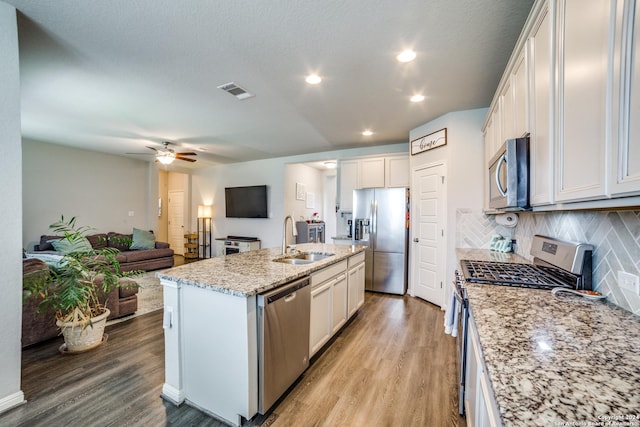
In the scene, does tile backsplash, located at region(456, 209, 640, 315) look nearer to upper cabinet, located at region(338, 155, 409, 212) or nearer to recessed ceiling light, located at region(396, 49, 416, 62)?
recessed ceiling light, located at region(396, 49, 416, 62)

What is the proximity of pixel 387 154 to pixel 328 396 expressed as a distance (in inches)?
157

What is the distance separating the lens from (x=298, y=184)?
6934mm

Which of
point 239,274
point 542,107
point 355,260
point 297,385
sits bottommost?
point 297,385

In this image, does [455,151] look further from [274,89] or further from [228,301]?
[228,301]

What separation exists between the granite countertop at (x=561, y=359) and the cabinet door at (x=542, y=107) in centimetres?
51

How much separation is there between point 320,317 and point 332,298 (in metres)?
0.25

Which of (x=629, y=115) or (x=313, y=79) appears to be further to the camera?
(x=313, y=79)

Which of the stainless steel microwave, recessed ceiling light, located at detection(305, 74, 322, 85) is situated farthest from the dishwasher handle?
recessed ceiling light, located at detection(305, 74, 322, 85)

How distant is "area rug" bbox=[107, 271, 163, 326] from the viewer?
3297 millimetres

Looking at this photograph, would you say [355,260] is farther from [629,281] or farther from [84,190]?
[84,190]

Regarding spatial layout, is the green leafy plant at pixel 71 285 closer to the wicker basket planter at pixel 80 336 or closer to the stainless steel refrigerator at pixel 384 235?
the wicker basket planter at pixel 80 336

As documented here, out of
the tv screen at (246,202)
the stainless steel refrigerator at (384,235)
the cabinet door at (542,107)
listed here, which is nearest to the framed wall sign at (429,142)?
the stainless steel refrigerator at (384,235)

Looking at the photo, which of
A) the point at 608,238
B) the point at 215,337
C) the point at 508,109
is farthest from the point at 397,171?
the point at 215,337

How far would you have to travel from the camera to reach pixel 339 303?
2703 mm
